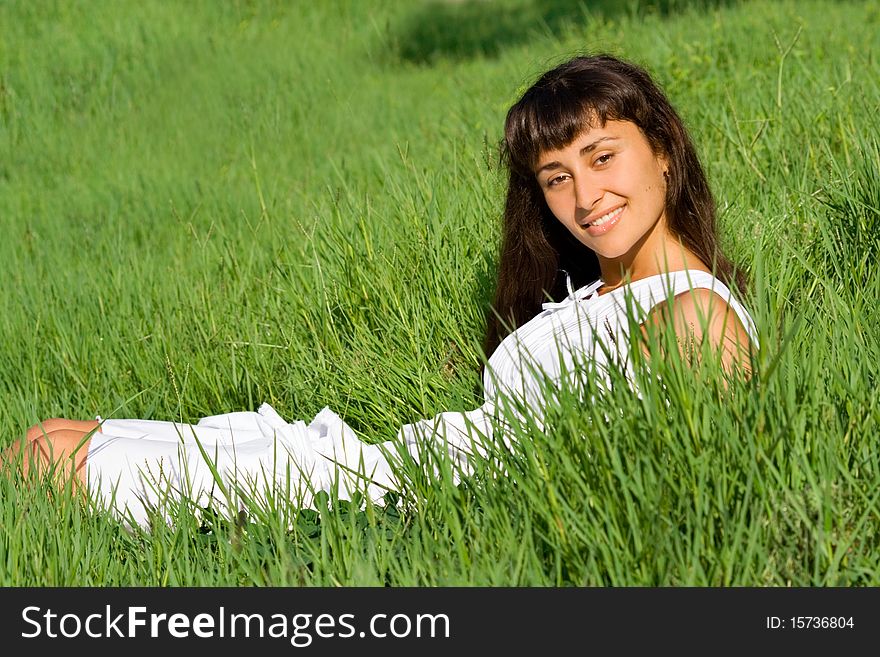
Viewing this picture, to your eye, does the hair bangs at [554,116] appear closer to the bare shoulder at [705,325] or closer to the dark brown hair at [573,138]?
the dark brown hair at [573,138]

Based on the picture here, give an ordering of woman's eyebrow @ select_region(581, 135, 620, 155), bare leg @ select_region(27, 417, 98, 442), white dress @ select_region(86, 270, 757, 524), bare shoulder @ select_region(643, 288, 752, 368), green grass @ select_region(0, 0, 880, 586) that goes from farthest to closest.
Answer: bare leg @ select_region(27, 417, 98, 442), woman's eyebrow @ select_region(581, 135, 620, 155), white dress @ select_region(86, 270, 757, 524), bare shoulder @ select_region(643, 288, 752, 368), green grass @ select_region(0, 0, 880, 586)

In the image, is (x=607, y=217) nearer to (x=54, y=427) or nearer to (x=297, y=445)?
(x=297, y=445)

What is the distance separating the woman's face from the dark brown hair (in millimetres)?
38

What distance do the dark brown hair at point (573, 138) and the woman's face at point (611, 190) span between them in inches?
1.5

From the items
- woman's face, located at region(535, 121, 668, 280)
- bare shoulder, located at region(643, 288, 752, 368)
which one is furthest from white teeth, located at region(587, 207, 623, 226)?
bare shoulder, located at region(643, 288, 752, 368)

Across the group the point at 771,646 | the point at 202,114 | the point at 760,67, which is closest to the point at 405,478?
the point at 771,646

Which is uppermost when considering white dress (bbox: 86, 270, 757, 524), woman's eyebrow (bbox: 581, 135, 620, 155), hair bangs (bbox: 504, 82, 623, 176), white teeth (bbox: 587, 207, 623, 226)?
hair bangs (bbox: 504, 82, 623, 176)

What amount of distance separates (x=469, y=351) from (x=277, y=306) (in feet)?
2.73

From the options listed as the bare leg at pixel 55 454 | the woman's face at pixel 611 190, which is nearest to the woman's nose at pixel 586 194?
the woman's face at pixel 611 190

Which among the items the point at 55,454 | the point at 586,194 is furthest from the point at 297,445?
the point at 586,194

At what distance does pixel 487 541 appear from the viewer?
6.07 feet

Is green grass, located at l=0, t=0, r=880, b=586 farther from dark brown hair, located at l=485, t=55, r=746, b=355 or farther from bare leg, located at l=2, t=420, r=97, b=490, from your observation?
dark brown hair, located at l=485, t=55, r=746, b=355

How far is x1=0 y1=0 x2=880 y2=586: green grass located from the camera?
174cm

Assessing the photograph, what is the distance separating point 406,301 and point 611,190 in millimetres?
980
